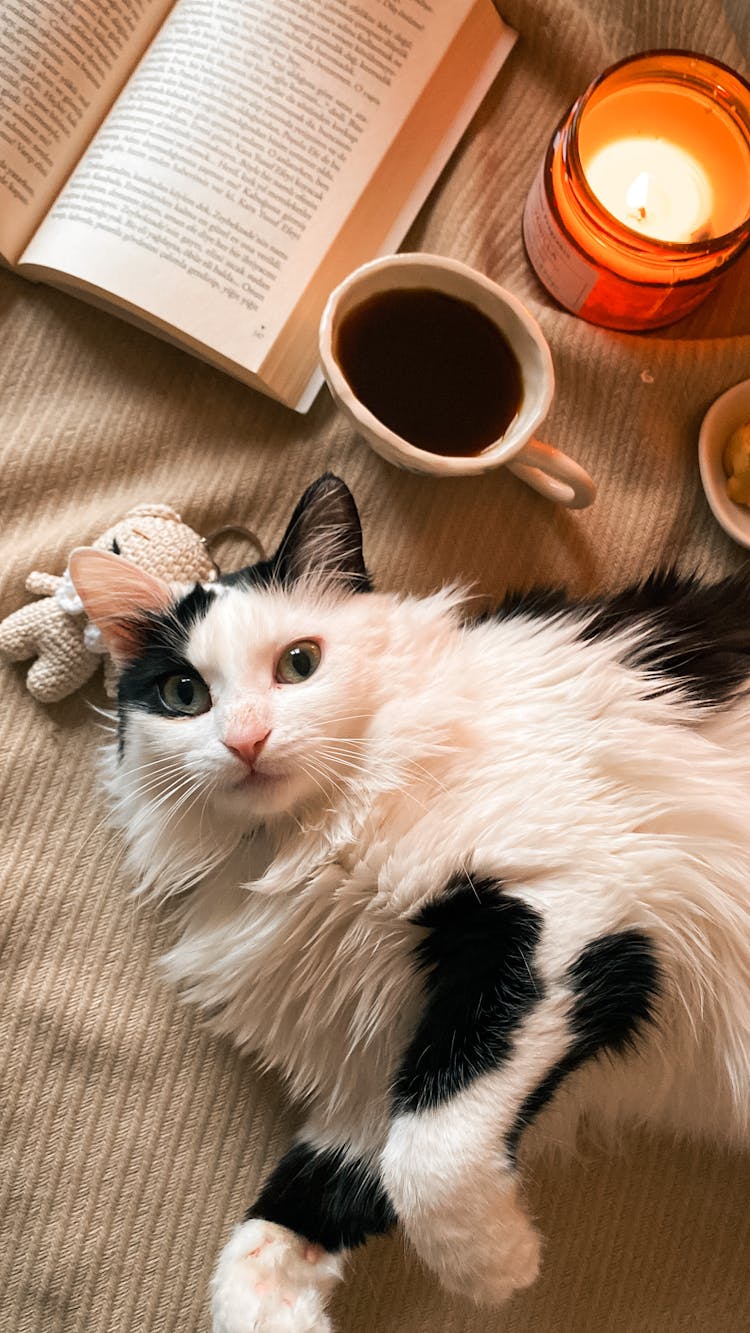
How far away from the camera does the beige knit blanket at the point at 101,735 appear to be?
→ 2.72ft

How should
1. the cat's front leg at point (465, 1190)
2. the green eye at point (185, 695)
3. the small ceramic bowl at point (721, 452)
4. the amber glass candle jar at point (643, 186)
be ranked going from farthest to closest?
the small ceramic bowl at point (721, 452) < the amber glass candle jar at point (643, 186) < the green eye at point (185, 695) < the cat's front leg at point (465, 1190)

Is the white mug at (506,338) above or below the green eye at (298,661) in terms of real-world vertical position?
above

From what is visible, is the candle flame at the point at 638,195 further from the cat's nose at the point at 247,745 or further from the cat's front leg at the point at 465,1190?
the cat's front leg at the point at 465,1190

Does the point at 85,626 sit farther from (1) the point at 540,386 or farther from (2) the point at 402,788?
(1) the point at 540,386

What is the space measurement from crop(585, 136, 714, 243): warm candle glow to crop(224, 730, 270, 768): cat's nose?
646mm

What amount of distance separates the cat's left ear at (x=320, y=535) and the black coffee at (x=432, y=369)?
134 mm

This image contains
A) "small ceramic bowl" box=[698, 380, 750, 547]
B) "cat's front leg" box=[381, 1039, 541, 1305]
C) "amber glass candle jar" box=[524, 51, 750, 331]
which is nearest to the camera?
"cat's front leg" box=[381, 1039, 541, 1305]

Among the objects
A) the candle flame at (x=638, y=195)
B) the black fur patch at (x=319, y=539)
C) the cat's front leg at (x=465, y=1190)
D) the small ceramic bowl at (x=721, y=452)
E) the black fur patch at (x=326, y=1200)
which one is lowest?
the black fur patch at (x=326, y=1200)

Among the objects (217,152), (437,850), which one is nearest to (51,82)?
(217,152)

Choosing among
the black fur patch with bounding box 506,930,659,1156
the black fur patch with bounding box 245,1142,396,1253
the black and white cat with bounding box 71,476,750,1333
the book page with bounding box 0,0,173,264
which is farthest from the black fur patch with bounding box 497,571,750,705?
the book page with bounding box 0,0,173,264

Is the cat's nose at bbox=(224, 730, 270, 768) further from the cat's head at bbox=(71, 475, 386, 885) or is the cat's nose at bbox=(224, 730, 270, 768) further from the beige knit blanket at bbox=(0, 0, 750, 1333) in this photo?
the beige knit blanket at bbox=(0, 0, 750, 1333)

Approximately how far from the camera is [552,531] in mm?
974

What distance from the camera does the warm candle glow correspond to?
90 centimetres

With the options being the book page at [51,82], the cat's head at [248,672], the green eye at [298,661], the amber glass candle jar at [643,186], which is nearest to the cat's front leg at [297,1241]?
the cat's head at [248,672]
